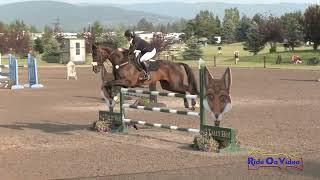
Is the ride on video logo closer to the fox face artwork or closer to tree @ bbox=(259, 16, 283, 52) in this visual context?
the fox face artwork

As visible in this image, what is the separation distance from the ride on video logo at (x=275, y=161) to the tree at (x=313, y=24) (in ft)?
189

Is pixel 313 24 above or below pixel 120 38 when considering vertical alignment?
above

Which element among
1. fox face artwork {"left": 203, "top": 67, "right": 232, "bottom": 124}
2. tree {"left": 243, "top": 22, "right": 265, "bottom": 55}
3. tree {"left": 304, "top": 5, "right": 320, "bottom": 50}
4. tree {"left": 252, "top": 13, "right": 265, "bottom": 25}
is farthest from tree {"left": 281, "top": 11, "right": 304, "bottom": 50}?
fox face artwork {"left": 203, "top": 67, "right": 232, "bottom": 124}

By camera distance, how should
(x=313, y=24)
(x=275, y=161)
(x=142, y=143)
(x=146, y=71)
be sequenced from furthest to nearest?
(x=313, y=24) < (x=146, y=71) < (x=142, y=143) < (x=275, y=161)

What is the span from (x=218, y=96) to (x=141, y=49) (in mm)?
3352

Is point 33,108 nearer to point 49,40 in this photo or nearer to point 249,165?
point 249,165

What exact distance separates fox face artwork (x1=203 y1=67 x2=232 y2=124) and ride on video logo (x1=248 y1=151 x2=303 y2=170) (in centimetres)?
110

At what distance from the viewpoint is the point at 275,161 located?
9.59 metres

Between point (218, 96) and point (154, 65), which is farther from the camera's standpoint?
point (154, 65)

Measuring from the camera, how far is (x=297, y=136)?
41.8 ft

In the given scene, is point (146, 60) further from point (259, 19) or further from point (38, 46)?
point (259, 19)

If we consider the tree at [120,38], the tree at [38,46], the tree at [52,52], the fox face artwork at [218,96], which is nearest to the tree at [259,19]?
the tree at [120,38]

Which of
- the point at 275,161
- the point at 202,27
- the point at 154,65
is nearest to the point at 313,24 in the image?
the point at 154,65

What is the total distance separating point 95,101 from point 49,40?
60.0m
